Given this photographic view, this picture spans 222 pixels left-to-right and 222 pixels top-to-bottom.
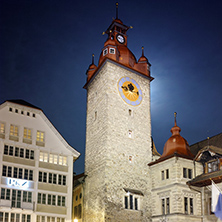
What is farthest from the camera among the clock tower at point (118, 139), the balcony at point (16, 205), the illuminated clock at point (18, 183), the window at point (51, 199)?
the clock tower at point (118, 139)

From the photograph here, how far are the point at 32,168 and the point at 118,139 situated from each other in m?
10.7

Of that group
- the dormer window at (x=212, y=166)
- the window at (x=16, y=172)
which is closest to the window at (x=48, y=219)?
the window at (x=16, y=172)

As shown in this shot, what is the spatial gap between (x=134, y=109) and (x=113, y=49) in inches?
317

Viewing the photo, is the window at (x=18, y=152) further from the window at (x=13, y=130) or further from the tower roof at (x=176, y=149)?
the tower roof at (x=176, y=149)

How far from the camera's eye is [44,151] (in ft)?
120

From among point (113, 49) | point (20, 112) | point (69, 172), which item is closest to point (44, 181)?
point (69, 172)

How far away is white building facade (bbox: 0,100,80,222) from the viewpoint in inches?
1305

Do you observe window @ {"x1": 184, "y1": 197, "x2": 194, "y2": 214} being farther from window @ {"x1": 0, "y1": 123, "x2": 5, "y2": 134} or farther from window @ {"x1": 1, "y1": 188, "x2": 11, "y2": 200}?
window @ {"x1": 0, "y1": 123, "x2": 5, "y2": 134}

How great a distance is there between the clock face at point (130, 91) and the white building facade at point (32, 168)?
10015mm

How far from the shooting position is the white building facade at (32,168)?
109 feet

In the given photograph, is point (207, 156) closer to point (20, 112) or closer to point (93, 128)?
point (93, 128)

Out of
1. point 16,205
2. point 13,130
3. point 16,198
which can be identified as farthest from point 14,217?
point 13,130

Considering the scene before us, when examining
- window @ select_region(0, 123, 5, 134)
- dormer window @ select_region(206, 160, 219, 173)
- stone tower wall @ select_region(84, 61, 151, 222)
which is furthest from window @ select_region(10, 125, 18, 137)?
dormer window @ select_region(206, 160, 219, 173)

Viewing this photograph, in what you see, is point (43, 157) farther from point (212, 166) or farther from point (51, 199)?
point (212, 166)
